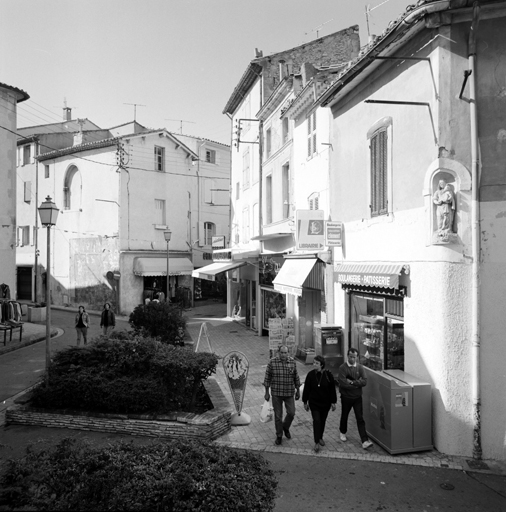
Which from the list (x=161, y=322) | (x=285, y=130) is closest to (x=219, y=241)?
(x=285, y=130)

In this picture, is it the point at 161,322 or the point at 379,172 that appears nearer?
the point at 379,172

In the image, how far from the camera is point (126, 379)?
8711mm

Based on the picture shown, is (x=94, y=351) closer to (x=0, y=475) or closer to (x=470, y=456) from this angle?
(x=0, y=475)

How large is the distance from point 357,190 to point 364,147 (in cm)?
98

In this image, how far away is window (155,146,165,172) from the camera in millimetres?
31078

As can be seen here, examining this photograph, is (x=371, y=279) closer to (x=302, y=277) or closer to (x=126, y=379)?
(x=302, y=277)

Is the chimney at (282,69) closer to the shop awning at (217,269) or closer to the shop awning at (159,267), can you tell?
the shop awning at (217,269)

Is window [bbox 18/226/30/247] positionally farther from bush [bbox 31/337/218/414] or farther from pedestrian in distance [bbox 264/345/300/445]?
pedestrian in distance [bbox 264/345/300/445]

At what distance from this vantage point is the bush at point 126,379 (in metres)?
8.45

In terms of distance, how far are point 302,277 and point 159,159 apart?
21.0m

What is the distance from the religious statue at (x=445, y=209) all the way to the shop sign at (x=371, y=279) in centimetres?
134

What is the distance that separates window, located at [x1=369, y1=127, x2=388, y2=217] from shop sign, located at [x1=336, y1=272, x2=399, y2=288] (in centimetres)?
132

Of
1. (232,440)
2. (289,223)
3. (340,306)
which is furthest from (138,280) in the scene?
(232,440)

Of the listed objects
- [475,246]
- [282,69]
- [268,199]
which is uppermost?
[282,69]
